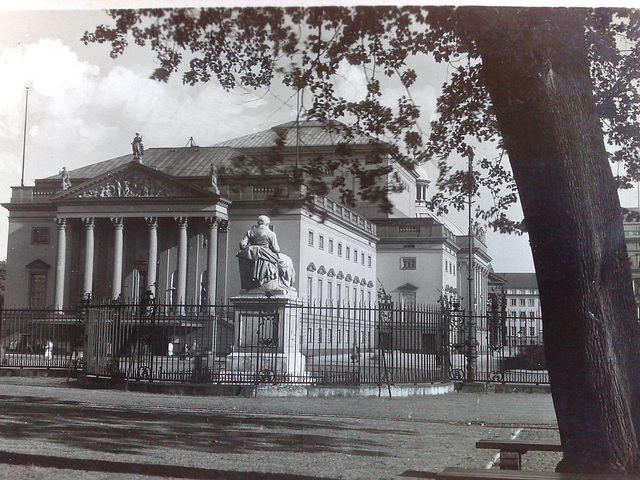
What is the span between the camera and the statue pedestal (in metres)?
15.3

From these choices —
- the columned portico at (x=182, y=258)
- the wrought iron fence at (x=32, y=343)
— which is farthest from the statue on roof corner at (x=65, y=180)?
the wrought iron fence at (x=32, y=343)

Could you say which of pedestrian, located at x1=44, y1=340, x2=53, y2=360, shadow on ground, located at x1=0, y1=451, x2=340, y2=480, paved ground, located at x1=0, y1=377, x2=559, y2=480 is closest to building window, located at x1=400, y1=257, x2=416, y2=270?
pedestrian, located at x1=44, y1=340, x2=53, y2=360

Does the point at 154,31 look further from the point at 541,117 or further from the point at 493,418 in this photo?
the point at 493,418

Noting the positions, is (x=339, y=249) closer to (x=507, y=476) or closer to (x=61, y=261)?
(x=61, y=261)

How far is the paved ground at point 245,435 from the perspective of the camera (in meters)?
6.53

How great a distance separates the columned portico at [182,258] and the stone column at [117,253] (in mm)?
3148

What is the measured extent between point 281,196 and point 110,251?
3527 cm

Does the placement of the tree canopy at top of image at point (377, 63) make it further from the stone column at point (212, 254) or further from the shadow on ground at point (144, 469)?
the stone column at point (212, 254)

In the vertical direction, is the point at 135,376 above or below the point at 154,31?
below

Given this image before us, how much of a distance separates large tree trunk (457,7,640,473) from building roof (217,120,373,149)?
107 inches

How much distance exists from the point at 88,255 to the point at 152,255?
343 cm

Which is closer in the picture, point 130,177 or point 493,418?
point 493,418

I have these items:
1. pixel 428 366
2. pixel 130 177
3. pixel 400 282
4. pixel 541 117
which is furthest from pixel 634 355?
pixel 130 177

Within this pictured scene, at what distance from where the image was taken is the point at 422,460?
23.5 ft
